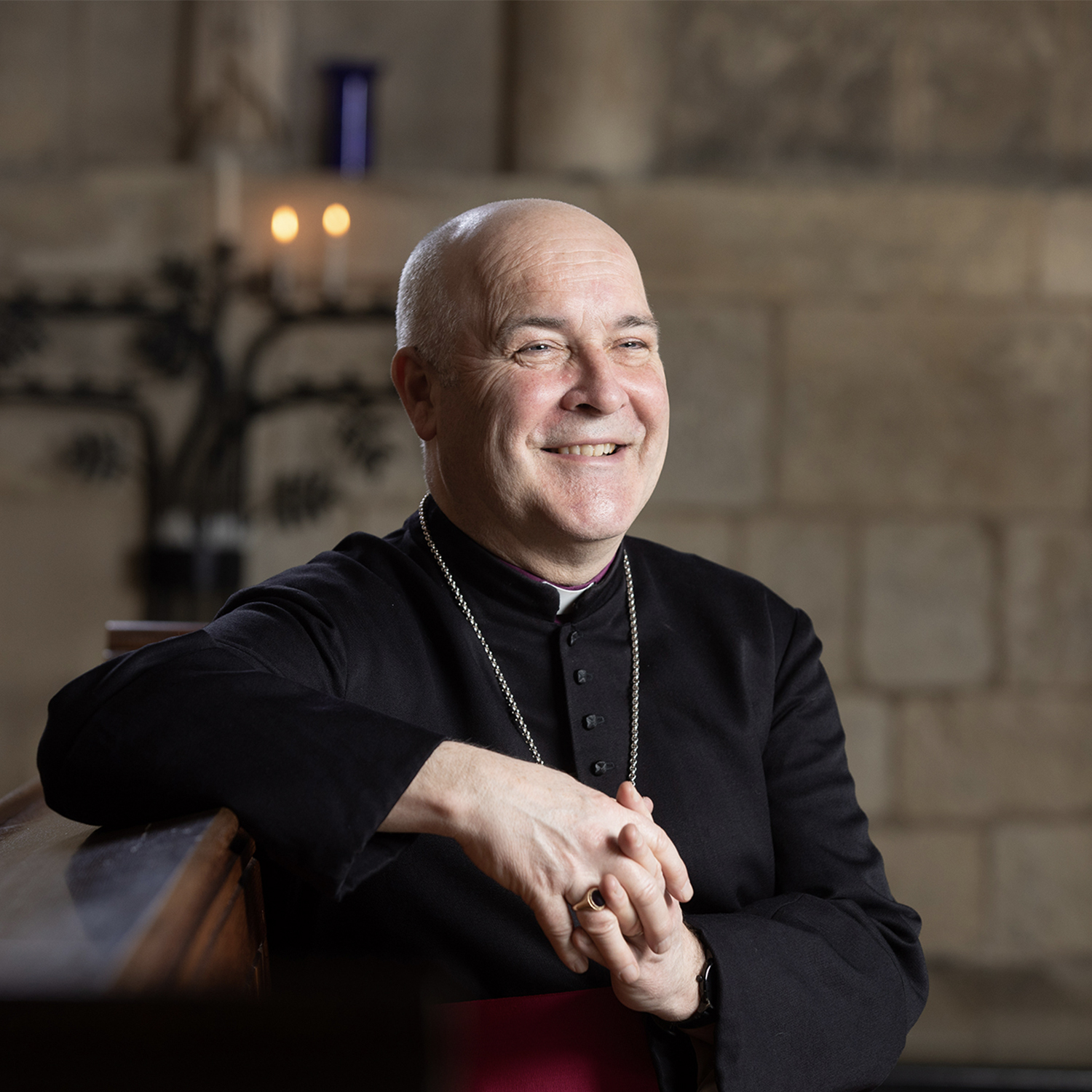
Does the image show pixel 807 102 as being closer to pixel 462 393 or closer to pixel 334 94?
pixel 334 94

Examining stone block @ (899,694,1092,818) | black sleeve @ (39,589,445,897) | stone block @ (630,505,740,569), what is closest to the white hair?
black sleeve @ (39,589,445,897)

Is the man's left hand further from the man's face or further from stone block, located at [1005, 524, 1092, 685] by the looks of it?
stone block, located at [1005, 524, 1092, 685]

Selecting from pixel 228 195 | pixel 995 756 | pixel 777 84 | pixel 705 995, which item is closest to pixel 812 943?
pixel 705 995

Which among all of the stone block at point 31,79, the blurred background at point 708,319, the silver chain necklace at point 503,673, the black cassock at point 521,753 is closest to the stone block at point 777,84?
the blurred background at point 708,319

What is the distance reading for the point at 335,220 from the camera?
11.3 feet

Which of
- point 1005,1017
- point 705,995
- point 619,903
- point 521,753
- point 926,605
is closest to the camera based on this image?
point 619,903

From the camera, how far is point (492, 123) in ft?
12.2

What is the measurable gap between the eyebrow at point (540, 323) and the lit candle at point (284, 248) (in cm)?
219

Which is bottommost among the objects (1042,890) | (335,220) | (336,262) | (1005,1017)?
(1005,1017)

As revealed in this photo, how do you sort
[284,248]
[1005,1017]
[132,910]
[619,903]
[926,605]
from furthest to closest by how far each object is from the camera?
[926,605]
[284,248]
[1005,1017]
[619,903]
[132,910]

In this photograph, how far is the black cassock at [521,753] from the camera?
104 cm

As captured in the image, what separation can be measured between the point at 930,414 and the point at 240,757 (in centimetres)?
305

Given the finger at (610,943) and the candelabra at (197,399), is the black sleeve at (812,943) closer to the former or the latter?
the finger at (610,943)

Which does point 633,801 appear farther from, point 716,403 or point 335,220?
point 335,220
